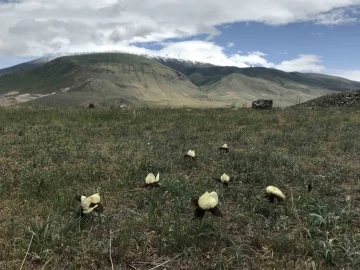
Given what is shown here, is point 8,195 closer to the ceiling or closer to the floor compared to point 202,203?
closer to the floor

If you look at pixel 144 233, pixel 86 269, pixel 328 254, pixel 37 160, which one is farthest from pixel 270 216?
pixel 37 160

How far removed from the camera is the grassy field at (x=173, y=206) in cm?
394

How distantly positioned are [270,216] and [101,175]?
3441 mm

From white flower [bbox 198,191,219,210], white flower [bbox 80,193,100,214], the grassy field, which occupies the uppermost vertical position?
white flower [bbox 198,191,219,210]

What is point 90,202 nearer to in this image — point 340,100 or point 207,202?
point 207,202

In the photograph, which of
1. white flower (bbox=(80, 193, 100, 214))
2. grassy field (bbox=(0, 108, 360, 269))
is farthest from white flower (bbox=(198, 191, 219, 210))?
white flower (bbox=(80, 193, 100, 214))

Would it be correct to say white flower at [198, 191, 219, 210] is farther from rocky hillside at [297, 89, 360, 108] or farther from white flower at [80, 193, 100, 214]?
rocky hillside at [297, 89, 360, 108]

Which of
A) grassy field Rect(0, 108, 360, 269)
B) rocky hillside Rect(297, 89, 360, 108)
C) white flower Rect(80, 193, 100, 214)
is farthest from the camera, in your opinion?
rocky hillside Rect(297, 89, 360, 108)

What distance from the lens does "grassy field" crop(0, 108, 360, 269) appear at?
3.94 metres

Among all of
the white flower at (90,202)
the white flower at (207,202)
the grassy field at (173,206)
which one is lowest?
the grassy field at (173,206)

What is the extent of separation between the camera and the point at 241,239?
4.50m

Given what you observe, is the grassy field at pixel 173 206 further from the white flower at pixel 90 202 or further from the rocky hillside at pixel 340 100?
the rocky hillside at pixel 340 100

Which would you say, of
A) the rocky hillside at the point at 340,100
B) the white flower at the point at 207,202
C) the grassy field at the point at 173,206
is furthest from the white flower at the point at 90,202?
the rocky hillside at the point at 340,100

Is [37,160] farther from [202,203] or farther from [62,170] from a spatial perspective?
[202,203]
